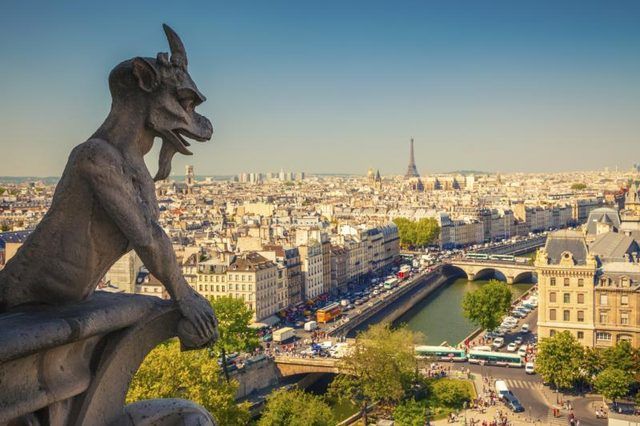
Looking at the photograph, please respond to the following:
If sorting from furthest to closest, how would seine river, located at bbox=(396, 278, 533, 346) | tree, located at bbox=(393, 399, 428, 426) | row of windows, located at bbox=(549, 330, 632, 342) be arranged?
seine river, located at bbox=(396, 278, 533, 346) → row of windows, located at bbox=(549, 330, 632, 342) → tree, located at bbox=(393, 399, 428, 426)

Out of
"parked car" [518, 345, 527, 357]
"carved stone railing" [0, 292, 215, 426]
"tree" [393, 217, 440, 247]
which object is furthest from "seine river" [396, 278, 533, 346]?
"carved stone railing" [0, 292, 215, 426]

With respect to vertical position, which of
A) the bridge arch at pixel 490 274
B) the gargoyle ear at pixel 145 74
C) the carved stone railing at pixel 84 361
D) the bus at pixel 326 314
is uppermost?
the gargoyle ear at pixel 145 74

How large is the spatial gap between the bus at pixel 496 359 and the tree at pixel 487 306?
182 inches

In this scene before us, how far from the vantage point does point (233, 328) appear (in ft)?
97.9

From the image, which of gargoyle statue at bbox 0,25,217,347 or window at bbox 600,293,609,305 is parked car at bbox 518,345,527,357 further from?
gargoyle statue at bbox 0,25,217,347

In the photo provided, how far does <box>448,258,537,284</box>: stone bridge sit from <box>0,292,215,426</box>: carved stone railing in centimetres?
5885

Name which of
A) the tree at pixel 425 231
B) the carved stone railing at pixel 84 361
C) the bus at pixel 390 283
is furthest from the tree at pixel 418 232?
the carved stone railing at pixel 84 361

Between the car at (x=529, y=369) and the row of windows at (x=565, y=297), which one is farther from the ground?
the row of windows at (x=565, y=297)

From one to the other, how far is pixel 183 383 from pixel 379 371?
10.8 metres

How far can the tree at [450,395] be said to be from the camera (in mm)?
27094

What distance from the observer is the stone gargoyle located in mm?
3641

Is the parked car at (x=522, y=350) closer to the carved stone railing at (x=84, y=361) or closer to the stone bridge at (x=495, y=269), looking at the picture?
the stone bridge at (x=495, y=269)

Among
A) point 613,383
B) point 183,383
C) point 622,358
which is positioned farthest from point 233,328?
point 622,358

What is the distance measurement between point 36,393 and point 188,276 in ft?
136
